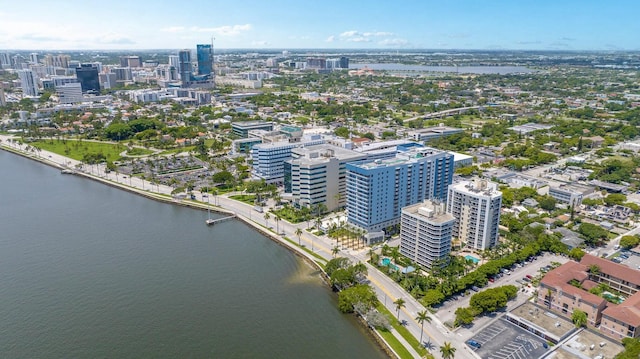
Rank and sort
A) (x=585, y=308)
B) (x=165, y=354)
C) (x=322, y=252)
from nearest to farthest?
(x=165, y=354) → (x=585, y=308) → (x=322, y=252)

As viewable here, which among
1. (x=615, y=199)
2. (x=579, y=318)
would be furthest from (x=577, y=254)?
(x=615, y=199)

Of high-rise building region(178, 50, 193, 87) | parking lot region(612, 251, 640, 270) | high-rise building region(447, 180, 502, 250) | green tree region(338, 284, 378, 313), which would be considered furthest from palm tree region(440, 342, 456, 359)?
high-rise building region(178, 50, 193, 87)

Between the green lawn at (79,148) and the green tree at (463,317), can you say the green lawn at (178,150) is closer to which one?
the green lawn at (79,148)

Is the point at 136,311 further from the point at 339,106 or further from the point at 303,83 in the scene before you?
the point at 303,83

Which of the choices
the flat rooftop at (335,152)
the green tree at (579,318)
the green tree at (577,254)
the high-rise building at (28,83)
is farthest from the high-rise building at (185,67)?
the green tree at (579,318)

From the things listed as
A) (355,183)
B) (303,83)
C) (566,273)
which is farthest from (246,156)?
(303,83)
